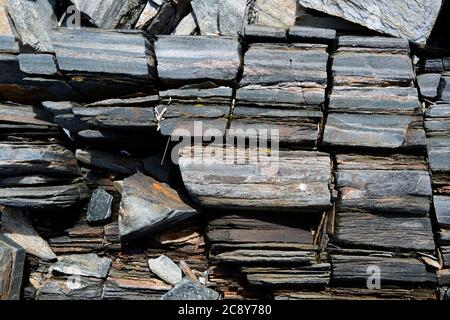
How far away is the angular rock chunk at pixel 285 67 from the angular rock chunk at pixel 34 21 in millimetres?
2559

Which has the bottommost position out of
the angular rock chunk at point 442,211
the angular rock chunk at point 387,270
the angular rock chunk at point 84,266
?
the angular rock chunk at point 387,270

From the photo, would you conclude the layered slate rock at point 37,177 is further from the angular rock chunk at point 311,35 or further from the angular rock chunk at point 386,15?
the angular rock chunk at point 386,15

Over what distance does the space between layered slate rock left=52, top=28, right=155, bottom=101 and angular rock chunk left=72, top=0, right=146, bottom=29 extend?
36 cm

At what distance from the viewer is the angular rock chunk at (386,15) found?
571cm

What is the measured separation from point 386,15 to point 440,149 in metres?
1.75

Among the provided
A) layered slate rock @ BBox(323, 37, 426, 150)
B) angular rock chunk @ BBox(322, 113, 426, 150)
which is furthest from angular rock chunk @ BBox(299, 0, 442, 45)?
angular rock chunk @ BBox(322, 113, 426, 150)

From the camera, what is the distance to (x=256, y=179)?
552 centimetres

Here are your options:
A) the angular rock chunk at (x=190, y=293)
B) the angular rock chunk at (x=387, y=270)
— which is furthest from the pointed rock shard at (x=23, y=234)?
the angular rock chunk at (x=387, y=270)

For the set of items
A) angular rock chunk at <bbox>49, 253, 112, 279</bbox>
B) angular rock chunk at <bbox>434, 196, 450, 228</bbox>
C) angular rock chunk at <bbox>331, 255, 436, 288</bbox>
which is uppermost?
angular rock chunk at <bbox>434, 196, 450, 228</bbox>

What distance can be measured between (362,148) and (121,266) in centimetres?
349

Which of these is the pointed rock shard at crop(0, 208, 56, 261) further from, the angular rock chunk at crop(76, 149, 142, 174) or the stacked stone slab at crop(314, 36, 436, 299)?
the stacked stone slab at crop(314, 36, 436, 299)

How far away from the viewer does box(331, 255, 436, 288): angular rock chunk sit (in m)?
5.63
